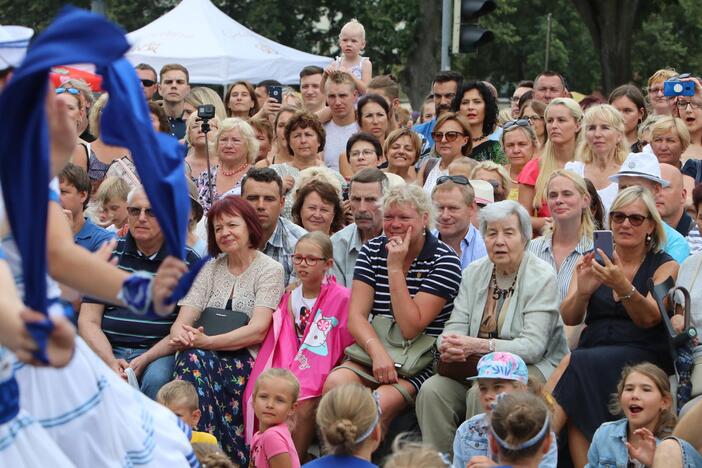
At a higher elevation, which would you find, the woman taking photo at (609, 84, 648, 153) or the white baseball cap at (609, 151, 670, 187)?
the woman taking photo at (609, 84, 648, 153)

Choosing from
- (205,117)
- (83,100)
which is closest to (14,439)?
(205,117)

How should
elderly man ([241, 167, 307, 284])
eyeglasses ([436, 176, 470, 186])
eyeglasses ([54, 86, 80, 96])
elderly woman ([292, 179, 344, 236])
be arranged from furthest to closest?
1. eyeglasses ([54, 86, 80, 96])
2. elderly woman ([292, 179, 344, 236])
3. elderly man ([241, 167, 307, 284])
4. eyeglasses ([436, 176, 470, 186])

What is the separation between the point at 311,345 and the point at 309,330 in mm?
97

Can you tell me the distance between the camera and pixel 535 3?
32406 millimetres

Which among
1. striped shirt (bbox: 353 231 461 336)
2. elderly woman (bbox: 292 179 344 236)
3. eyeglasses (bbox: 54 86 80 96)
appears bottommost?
striped shirt (bbox: 353 231 461 336)

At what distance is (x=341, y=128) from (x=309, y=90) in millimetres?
1164

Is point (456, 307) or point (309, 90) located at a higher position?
point (309, 90)

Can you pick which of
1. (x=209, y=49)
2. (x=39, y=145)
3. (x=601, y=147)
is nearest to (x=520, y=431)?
(x=39, y=145)

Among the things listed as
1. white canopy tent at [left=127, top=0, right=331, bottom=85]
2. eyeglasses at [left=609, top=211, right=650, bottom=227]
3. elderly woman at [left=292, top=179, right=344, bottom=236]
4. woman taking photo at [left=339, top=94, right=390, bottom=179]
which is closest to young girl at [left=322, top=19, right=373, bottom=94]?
woman taking photo at [left=339, top=94, right=390, bottom=179]

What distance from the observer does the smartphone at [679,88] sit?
9109 millimetres

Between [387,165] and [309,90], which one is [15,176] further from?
[309,90]

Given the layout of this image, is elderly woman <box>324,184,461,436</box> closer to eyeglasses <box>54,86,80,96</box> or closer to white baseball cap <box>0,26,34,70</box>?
eyeglasses <box>54,86,80,96</box>

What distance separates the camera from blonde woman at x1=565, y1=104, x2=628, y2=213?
8.34 m

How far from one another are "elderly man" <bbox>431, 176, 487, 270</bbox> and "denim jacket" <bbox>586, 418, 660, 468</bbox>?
6.00 ft
